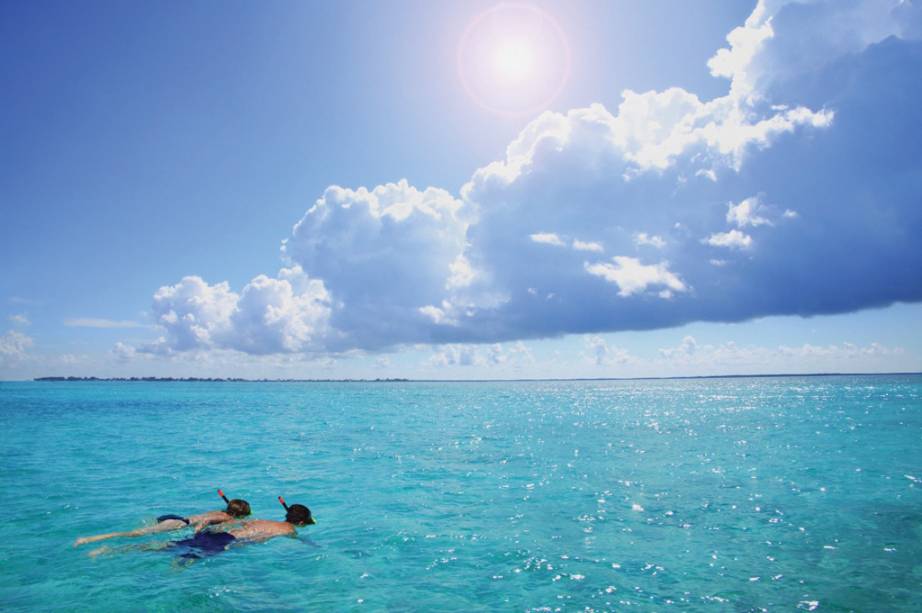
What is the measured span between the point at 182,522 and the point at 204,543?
3.12 metres

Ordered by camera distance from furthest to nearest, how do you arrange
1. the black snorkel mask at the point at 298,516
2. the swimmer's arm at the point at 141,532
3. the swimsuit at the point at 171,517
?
the black snorkel mask at the point at 298,516
the swimsuit at the point at 171,517
the swimmer's arm at the point at 141,532

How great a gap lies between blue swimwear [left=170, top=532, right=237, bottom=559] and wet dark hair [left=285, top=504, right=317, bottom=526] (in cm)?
252

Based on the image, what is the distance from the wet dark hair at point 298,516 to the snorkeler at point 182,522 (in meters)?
1.90

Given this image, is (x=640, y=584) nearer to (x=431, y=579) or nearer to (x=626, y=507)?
(x=431, y=579)

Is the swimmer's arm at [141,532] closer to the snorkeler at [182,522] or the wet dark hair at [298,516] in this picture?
the snorkeler at [182,522]

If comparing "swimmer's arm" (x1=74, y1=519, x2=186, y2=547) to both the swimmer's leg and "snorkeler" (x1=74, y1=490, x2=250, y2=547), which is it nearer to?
"snorkeler" (x1=74, y1=490, x2=250, y2=547)

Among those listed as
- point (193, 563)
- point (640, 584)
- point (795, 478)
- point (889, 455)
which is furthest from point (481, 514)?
point (889, 455)

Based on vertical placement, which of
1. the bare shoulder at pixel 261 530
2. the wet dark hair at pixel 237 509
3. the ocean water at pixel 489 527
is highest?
the wet dark hair at pixel 237 509

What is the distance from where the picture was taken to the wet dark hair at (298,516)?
19.7 meters

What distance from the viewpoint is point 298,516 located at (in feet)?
64.7

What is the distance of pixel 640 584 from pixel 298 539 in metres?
11.7

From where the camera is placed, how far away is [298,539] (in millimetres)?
18234

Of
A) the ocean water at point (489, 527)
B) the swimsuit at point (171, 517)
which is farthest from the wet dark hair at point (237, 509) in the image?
the ocean water at point (489, 527)

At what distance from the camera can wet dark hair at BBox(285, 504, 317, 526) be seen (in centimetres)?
1967
